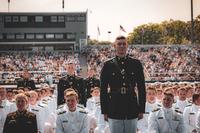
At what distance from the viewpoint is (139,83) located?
657 cm

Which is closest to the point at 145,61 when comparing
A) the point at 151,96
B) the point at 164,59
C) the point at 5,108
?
the point at 164,59

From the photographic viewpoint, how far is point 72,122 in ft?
29.8

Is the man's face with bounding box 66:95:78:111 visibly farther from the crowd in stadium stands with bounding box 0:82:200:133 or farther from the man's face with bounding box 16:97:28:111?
the man's face with bounding box 16:97:28:111

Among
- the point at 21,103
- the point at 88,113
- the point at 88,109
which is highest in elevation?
the point at 21,103

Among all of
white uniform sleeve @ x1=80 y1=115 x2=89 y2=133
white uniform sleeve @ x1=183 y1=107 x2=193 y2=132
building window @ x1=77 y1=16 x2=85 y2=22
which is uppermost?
building window @ x1=77 y1=16 x2=85 y2=22

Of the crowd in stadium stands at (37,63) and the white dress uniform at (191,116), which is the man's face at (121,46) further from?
the crowd in stadium stands at (37,63)

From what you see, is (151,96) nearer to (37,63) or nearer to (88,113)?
(88,113)

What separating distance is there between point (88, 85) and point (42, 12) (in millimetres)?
53390

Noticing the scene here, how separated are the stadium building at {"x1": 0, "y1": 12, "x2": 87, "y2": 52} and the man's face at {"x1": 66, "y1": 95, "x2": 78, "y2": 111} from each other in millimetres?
58553

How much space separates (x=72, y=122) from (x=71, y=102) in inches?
20.0

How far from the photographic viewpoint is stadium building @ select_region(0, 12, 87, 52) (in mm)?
68188

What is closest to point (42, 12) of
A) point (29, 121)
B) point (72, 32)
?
point (72, 32)

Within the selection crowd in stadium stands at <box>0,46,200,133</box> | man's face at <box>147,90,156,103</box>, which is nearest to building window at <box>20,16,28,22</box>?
crowd in stadium stands at <box>0,46,200,133</box>

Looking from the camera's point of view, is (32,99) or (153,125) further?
(32,99)
